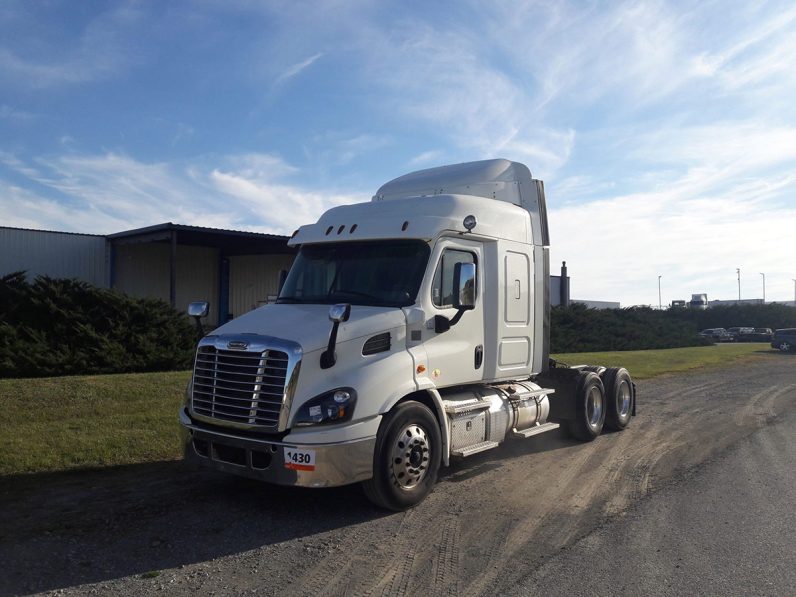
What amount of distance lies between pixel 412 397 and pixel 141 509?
274cm

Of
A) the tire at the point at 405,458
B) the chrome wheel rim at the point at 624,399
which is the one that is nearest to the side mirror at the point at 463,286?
the tire at the point at 405,458

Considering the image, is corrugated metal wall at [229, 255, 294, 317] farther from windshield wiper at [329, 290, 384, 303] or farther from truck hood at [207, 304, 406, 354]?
truck hood at [207, 304, 406, 354]

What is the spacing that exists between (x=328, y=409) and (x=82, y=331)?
10587 millimetres

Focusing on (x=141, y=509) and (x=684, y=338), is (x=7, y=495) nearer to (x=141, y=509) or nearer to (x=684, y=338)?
(x=141, y=509)

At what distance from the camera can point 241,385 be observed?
20.6 ft

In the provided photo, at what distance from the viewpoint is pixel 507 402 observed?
841 centimetres

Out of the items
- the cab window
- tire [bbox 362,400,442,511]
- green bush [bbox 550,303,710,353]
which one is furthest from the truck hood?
green bush [bbox 550,303,710,353]

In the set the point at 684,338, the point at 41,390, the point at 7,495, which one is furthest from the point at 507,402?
the point at 684,338

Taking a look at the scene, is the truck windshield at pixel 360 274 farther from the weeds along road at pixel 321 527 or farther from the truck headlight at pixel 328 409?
the weeds along road at pixel 321 527

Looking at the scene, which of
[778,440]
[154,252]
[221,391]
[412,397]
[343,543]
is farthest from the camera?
[154,252]

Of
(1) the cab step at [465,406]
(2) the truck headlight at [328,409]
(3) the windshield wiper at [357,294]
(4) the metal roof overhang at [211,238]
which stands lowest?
(1) the cab step at [465,406]

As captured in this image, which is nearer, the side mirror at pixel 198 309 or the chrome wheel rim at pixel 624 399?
the side mirror at pixel 198 309

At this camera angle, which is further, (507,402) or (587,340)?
(587,340)

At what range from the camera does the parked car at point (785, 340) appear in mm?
36091
